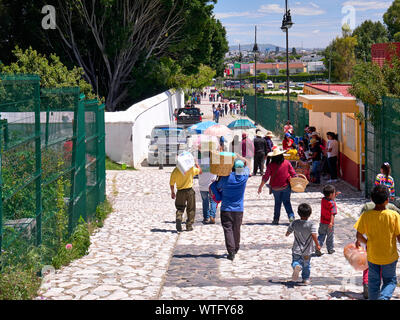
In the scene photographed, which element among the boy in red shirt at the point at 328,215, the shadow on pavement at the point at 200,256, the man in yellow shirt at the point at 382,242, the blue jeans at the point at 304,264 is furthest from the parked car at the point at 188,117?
the man in yellow shirt at the point at 382,242

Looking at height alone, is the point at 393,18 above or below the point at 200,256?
above

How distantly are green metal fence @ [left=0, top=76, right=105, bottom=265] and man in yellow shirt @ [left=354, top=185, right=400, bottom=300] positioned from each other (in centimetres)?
397

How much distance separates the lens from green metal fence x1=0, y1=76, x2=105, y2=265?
7.23 meters

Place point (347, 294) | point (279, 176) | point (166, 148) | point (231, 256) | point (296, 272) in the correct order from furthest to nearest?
point (166, 148) < point (279, 176) < point (231, 256) < point (296, 272) < point (347, 294)

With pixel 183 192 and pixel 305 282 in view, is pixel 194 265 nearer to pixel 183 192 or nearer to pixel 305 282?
pixel 305 282

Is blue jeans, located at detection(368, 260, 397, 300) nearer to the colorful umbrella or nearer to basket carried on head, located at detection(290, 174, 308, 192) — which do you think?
basket carried on head, located at detection(290, 174, 308, 192)

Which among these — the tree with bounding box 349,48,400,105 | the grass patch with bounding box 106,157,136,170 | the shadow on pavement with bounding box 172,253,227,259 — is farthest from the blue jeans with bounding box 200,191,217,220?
the grass patch with bounding box 106,157,136,170

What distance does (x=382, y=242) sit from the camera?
6.45 metres

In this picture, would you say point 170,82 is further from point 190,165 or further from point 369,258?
point 369,258

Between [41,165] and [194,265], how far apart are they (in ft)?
8.97

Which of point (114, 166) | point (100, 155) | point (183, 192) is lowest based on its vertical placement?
point (114, 166)

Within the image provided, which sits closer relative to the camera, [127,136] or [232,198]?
[232,198]

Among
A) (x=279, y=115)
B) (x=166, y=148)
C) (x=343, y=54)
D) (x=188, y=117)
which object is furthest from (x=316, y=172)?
(x=343, y=54)
